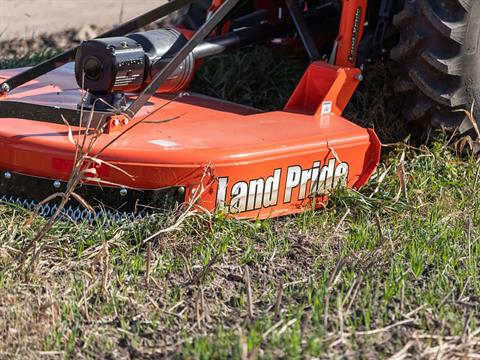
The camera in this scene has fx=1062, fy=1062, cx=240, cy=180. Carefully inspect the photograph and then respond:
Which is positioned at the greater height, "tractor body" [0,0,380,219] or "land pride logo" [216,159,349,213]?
"tractor body" [0,0,380,219]

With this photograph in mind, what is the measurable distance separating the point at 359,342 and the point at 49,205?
1.20 m

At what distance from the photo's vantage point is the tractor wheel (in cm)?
390

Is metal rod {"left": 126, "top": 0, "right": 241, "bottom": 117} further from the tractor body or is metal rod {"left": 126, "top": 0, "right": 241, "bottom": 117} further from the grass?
the grass

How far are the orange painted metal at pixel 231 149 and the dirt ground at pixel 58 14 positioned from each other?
1.79m

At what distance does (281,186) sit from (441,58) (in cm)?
88

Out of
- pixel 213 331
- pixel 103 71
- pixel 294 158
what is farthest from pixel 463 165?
pixel 213 331

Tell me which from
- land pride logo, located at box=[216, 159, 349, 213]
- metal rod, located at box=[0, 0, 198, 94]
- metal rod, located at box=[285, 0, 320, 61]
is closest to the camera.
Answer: land pride logo, located at box=[216, 159, 349, 213]

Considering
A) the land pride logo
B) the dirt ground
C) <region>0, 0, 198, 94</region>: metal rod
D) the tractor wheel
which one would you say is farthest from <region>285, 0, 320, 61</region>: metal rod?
the dirt ground

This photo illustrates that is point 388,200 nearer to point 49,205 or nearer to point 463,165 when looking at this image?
point 463,165

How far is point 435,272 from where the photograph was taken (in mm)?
3082

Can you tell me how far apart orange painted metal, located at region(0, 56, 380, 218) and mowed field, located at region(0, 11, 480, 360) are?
9cm

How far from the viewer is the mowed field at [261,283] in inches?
103

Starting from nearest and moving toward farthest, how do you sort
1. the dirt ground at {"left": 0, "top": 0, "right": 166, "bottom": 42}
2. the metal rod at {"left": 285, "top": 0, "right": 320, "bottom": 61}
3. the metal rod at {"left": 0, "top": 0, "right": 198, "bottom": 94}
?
the metal rod at {"left": 0, "top": 0, "right": 198, "bottom": 94} → the metal rod at {"left": 285, "top": 0, "right": 320, "bottom": 61} → the dirt ground at {"left": 0, "top": 0, "right": 166, "bottom": 42}

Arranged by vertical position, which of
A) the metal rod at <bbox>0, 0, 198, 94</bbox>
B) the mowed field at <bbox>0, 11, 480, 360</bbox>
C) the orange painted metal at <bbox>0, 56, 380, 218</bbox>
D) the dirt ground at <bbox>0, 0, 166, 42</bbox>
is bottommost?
the dirt ground at <bbox>0, 0, 166, 42</bbox>
